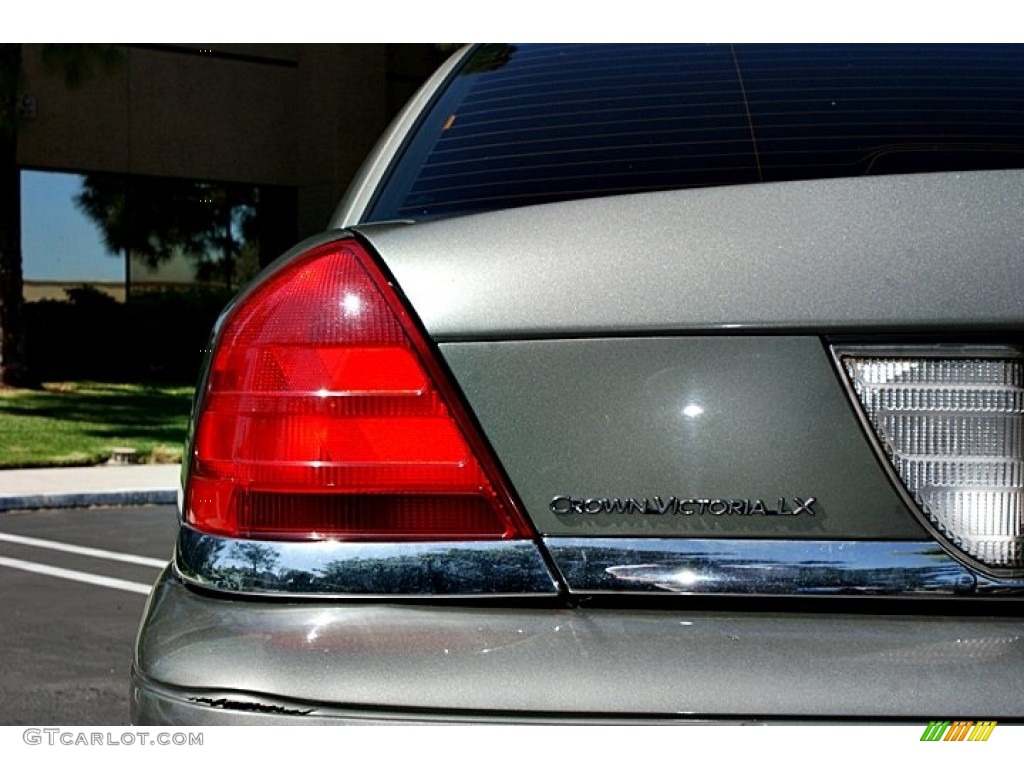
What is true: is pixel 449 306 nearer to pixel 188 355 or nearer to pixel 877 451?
pixel 877 451

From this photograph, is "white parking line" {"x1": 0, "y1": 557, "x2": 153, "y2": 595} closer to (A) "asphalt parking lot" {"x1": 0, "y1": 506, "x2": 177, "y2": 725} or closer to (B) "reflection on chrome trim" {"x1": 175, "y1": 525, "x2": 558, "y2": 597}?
(A) "asphalt parking lot" {"x1": 0, "y1": 506, "x2": 177, "y2": 725}

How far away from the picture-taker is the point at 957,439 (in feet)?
5.24

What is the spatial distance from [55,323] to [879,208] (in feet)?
73.3

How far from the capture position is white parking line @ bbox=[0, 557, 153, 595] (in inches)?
273

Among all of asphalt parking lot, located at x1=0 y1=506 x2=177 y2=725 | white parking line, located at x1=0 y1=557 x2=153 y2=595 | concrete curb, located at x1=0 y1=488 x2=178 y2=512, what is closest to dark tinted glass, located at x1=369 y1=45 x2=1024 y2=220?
asphalt parking lot, located at x1=0 y1=506 x2=177 y2=725

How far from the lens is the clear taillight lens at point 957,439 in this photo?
1583 mm

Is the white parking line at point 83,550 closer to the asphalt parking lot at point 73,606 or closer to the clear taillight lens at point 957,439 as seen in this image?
the asphalt parking lot at point 73,606

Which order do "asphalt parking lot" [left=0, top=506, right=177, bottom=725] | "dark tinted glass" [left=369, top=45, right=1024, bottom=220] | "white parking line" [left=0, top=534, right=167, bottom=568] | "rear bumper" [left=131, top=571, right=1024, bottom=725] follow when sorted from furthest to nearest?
1. "white parking line" [left=0, top=534, right=167, bottom=568]
2. "asphalt parking lot" [left=0, top=506, right=177, bottom=725]
3. "dark tinted glass" [left=369, top=45, right=1024, bottom=220]
4. "rear bumper" [left=131, top=571, right=1024, bottom=725]

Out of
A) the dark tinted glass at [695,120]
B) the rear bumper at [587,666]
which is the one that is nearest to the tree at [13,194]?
the dark tinted glass at [695,120]

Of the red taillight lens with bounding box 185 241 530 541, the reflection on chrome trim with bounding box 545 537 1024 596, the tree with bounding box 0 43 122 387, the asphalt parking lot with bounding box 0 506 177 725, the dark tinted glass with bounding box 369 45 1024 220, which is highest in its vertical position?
the tree with bounding box 0 43 122 387

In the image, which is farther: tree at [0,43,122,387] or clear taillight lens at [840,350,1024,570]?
tree at [0,43,122,387]

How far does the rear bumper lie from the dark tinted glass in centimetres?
81

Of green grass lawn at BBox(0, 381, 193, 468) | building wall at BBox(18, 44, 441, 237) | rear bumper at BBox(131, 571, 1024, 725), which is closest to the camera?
rear bumper at BBox(131, 571, 1024, 725)

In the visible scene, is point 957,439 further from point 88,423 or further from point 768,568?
point 88,423
